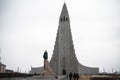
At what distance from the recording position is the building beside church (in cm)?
6400

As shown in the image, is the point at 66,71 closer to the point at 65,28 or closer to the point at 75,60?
the point at 75,60

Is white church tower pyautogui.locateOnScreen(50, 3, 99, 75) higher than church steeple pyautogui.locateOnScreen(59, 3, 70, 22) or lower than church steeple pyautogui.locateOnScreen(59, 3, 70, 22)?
lower

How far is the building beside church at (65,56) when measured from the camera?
6400 centimetres

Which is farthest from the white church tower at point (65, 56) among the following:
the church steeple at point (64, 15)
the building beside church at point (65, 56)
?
the church steeple at point (64, 15)

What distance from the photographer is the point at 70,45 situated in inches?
2672

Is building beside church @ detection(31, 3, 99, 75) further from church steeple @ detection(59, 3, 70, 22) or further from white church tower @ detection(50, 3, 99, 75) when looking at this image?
church steeple @ detection(59, 3, 70, 22)

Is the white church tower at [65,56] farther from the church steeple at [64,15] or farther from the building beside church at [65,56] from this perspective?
the church steeple at [64,15]

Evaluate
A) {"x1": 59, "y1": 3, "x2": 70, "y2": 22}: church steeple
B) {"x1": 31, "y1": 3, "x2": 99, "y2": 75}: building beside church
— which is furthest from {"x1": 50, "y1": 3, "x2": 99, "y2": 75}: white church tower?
{"x1": 59, "y1": 3, "x2": 70, "y2": 22}: church steeple

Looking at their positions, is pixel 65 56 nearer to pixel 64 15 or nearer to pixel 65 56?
pixel 65 56

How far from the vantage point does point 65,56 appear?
2596 inches

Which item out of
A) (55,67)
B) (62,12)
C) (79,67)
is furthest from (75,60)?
(62,12)

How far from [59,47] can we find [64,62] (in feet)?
22.2

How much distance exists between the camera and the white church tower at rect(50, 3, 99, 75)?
64.0 meters

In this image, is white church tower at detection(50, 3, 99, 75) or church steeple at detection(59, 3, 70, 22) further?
church steeple at detection(59, 3, 70, 22)
